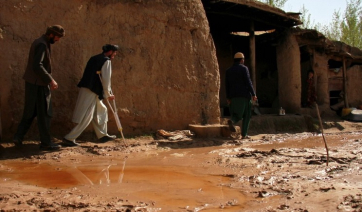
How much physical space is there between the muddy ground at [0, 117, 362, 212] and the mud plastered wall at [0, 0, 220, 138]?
2.51 ft

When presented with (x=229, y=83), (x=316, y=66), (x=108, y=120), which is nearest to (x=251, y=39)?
(x=316, y=66)

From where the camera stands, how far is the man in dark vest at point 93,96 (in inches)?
228

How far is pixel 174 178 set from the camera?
3996 millimetres

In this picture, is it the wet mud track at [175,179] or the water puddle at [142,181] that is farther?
the water puddle at [142,181]

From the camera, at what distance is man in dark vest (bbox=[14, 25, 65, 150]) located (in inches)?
206

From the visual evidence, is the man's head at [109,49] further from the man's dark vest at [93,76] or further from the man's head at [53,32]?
the man's head at [53,32]

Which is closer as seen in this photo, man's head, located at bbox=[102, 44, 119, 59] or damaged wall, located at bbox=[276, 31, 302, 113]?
man's head, located at bbox=[102, 44, 119, 59]

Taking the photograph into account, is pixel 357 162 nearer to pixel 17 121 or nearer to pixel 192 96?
pixel 192 96

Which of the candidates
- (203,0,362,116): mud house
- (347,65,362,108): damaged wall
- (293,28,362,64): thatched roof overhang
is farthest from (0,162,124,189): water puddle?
(347,65,362,108): damaged wall

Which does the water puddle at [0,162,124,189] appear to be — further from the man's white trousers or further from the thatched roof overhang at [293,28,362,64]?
the thatched roof overhang at [293,28,362,64]

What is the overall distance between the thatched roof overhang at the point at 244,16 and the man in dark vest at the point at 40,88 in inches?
190

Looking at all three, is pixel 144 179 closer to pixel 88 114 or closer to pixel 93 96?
pixel 88 114

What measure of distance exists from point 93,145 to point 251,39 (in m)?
6.24

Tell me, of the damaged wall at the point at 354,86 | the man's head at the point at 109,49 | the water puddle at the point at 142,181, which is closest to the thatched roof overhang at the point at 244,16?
the damaged wall at the point at 354,86
